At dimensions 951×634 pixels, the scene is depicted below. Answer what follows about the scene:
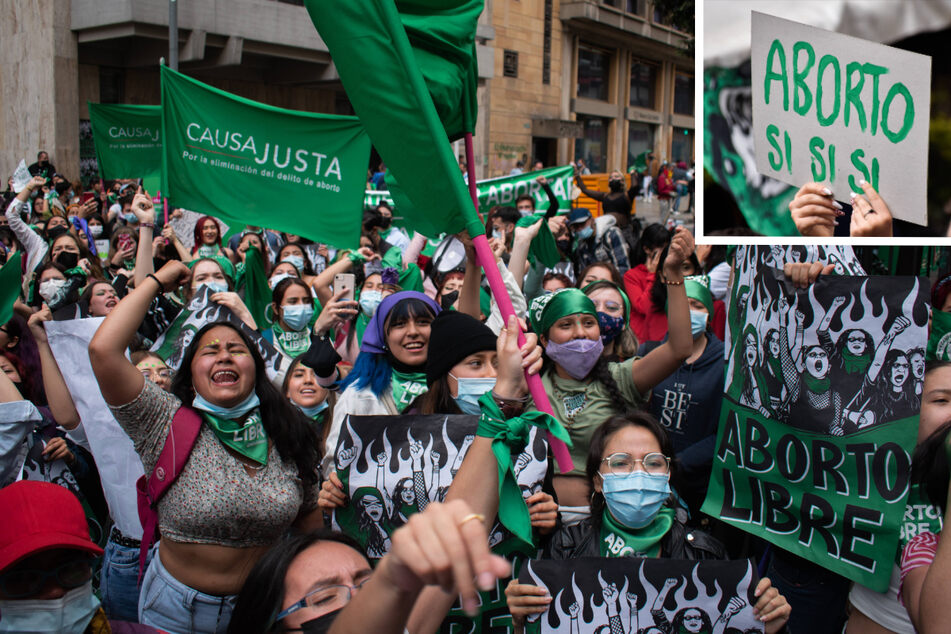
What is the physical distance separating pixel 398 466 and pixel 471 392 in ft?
1.63

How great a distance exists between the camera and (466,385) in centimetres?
302

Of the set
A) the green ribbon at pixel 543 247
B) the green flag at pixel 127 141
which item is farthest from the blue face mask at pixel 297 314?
the green flag at pixel 127 141

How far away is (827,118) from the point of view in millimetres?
1933

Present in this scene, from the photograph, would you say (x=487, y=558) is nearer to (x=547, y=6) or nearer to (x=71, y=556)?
(x=71, y=556)

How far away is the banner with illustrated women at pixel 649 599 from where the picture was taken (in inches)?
85.2

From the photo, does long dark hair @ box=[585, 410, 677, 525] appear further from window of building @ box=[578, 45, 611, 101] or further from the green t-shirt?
window of building @ box=[578, 45, 611, 101]

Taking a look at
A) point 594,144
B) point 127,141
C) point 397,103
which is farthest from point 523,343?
point 594,144

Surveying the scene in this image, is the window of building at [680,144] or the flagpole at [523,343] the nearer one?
the flagpole at [523,343]

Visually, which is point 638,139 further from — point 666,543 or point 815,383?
point 666,543

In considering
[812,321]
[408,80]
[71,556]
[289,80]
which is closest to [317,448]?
[71,556]

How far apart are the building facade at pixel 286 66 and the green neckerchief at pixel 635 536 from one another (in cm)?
1453

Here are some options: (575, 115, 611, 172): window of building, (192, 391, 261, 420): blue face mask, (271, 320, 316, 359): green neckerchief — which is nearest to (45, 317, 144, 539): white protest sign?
(192, 391, 261, 420): blue face mask

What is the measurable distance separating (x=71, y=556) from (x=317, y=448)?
1.15 metres

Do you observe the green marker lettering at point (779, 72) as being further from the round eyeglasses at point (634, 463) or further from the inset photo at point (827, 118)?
the round eyeglasses at point (634, 463)
